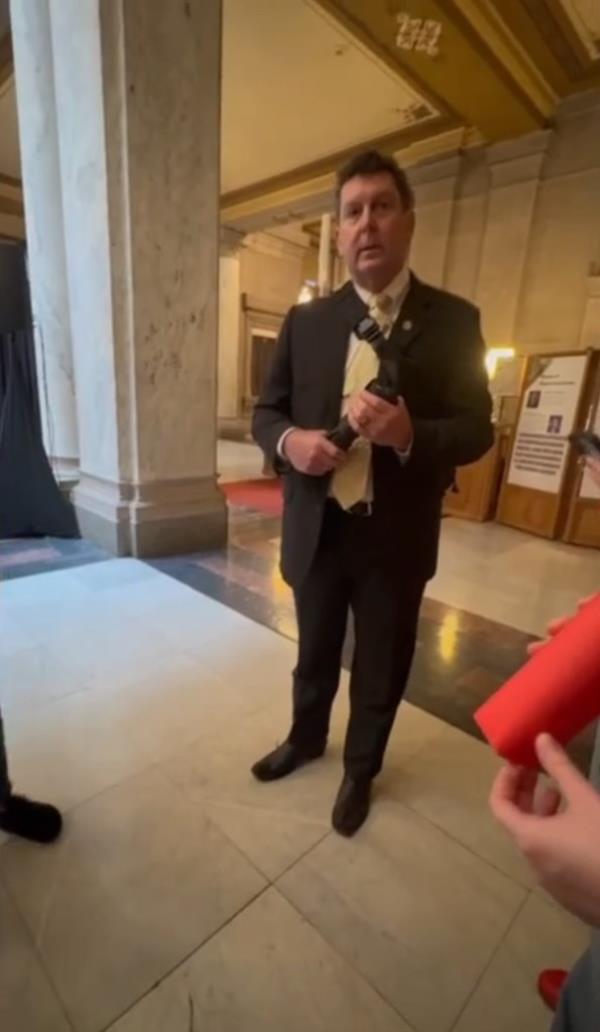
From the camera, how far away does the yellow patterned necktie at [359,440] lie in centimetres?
112

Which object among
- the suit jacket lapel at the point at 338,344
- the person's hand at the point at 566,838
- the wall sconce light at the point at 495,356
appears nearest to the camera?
the person's hand at the point at 566,838

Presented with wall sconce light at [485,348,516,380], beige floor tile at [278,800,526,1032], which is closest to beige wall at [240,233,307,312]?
wall sconce light at [485,348,516,380]

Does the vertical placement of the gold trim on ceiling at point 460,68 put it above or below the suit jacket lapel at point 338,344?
above

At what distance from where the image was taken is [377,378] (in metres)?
1.00

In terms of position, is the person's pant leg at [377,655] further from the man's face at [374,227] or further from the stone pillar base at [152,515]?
the stone pillar base at [152,515]

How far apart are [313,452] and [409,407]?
0.25m

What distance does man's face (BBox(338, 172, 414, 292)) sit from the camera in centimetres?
105

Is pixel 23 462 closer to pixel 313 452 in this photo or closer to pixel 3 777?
pixel 3 777

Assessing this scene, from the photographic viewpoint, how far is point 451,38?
4.11 m

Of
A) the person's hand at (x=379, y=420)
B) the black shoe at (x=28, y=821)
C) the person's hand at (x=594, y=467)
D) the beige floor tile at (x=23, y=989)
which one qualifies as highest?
the person's hand at (x=379, y=420)

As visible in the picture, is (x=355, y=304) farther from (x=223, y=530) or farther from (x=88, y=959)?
(x=223, y=530)

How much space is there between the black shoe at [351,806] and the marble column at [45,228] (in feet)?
10.3

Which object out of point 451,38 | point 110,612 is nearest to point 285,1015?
point 110,612

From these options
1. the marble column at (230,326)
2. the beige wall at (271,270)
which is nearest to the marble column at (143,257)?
the marble column at (230,326)
